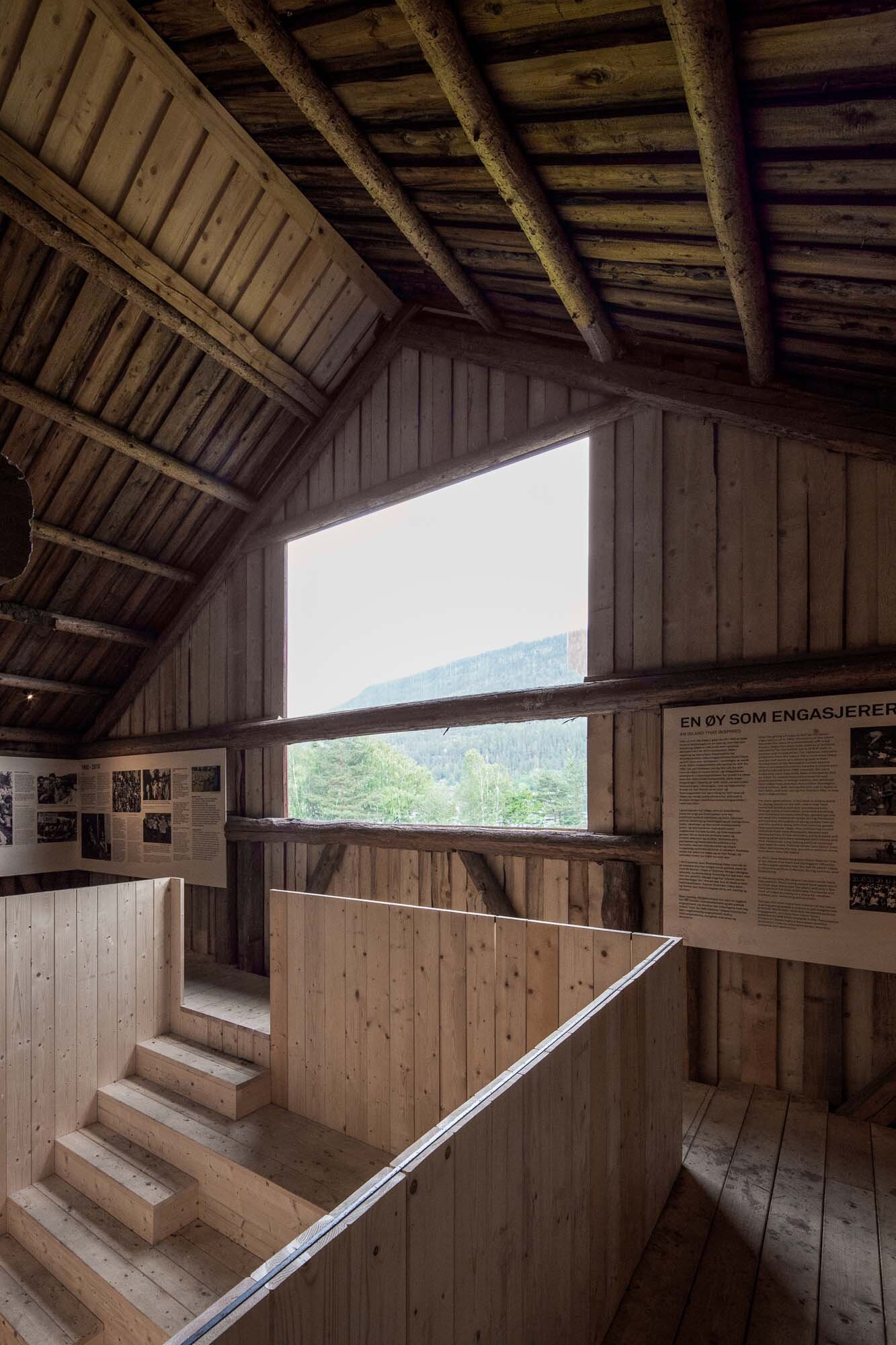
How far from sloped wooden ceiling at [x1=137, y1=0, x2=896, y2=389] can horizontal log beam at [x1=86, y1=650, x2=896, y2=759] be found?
1379mm

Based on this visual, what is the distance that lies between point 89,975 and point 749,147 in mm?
5153

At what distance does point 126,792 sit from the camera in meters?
6.75

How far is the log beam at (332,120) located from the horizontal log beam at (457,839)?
10.8ft

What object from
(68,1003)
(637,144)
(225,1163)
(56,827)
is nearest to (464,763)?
(225,1163)

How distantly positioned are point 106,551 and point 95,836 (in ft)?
10.4

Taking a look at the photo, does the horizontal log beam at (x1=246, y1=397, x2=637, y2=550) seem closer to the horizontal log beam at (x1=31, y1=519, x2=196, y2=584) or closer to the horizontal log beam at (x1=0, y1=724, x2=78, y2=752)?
the horizontal log beam at (x1=31, y1=519, x2=196, y2=584)

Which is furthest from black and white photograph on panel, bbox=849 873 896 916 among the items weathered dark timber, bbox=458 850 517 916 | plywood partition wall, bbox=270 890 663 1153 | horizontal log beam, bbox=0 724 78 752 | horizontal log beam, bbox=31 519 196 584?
→ horizontal log beam, bbox=0 724 78 752

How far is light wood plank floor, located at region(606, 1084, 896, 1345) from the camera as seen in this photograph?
188cm

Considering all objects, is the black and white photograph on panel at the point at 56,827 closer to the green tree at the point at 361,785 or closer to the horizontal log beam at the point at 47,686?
the horizontal log beam at the point at 47,686

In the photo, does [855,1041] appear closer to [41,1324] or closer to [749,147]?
[749,147]

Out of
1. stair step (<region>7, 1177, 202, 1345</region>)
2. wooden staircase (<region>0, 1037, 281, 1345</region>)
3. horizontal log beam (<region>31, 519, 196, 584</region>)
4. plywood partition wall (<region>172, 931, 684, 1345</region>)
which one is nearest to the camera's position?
plywood partition wall (<region>172, 931, 684, 1345</region>)

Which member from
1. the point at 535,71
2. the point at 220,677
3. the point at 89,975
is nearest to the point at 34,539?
the point at 220,677

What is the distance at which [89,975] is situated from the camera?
13.8 feet

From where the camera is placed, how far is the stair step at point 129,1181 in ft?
11.2
